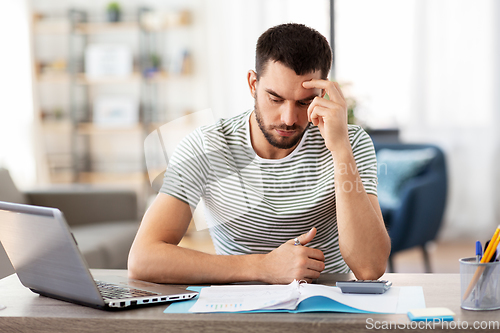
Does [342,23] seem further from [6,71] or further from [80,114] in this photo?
[6,71]

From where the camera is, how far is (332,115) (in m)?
1.20

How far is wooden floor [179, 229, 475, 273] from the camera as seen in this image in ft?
10.5

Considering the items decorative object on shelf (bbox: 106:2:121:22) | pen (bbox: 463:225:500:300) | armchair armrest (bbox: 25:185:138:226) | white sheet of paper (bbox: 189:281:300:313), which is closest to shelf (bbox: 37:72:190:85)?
decorative object on shelf (bbox: 106:2:121:22)

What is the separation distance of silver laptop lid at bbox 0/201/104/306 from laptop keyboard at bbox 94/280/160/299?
5cm

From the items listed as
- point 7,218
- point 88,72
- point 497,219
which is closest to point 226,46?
point 88,72

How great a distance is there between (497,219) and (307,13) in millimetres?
2095

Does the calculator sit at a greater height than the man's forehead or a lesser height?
lesser

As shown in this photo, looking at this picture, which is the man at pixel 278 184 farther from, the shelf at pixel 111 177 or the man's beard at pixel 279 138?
the shelf at pixel 111 177

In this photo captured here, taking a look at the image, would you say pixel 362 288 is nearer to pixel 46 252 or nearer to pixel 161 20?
pixel 46 252

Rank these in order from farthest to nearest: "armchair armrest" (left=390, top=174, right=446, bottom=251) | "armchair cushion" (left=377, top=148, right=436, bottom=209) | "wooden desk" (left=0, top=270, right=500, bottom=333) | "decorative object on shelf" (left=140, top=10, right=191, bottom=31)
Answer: "decorative object on shelf" (left=140, top=10, right=191, bottom=31), "armchair cushion" (left=377, top=148, right=436, bottom=209), "armchair armrest" (left=390, top=174, right=446, bottom=251), "wooden desk" (left=0, top=270, right=500, bottom=333)

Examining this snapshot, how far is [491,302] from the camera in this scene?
2.62 feet

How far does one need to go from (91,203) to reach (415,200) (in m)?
1.66

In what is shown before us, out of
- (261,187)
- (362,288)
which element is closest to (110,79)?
(261,187)

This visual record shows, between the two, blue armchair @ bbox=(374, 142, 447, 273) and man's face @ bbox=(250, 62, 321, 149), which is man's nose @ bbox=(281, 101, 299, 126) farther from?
blue armchair @ bbox=(374, 142, 447, 273)
